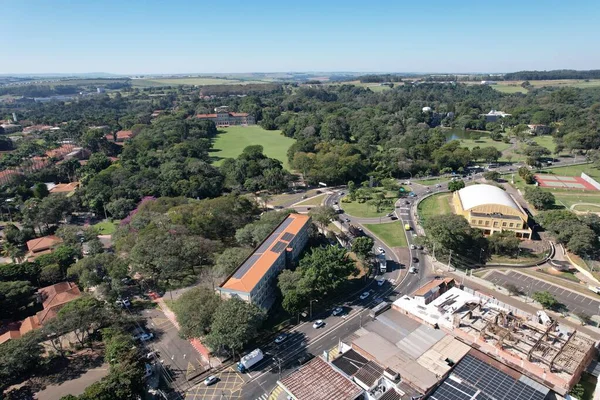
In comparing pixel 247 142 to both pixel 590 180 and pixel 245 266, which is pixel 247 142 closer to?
pixel 245 266

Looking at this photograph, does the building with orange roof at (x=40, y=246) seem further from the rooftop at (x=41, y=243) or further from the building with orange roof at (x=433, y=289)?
the building with orange roof at (x=433, y=289)

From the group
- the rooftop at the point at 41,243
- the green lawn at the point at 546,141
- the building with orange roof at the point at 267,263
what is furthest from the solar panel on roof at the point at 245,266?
the green lawn at the point at 546,141

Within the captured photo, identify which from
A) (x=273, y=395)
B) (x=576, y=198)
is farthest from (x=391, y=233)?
(x=576, y=198)

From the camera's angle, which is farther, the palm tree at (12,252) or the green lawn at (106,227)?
the green lawn at (106,227)

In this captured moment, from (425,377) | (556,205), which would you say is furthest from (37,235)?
(556,205)

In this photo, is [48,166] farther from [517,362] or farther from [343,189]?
[517,362]

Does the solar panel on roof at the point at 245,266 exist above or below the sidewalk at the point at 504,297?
above

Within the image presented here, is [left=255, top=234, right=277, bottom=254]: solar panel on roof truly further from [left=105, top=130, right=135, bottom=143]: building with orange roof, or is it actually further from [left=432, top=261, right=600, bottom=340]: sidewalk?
[left=105, top=130, right=135, bottom=143]: building with orange roof
